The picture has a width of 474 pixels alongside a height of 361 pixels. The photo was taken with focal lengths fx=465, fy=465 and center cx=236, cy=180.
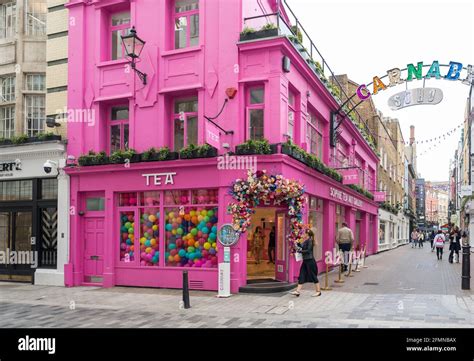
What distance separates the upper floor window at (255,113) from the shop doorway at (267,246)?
2.21 m

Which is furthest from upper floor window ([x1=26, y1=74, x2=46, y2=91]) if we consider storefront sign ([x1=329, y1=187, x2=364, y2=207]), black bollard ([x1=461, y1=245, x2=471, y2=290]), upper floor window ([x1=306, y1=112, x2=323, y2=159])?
black bollard ([x1=461, y1=245, x2=471, y2=290])

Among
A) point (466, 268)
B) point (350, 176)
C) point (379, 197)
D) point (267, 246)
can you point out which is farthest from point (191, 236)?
point (379, 197)

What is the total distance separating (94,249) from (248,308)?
6674mm

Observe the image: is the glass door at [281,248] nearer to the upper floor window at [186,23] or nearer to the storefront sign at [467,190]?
the upper floor window at [186,23]

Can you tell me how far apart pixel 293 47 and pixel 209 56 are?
245 cm

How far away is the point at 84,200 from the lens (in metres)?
15.3

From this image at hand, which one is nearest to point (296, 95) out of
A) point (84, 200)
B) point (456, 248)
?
point (84, 200)

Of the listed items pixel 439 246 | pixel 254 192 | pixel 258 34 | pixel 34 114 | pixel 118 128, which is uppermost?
pixel 258 34

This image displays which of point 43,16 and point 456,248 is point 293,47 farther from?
point 456,248

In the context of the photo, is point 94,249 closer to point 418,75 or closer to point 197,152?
point 197,152

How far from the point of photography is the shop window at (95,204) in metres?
15.0

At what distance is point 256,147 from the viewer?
12695 millimetres

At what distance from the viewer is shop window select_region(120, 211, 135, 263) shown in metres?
14.5
